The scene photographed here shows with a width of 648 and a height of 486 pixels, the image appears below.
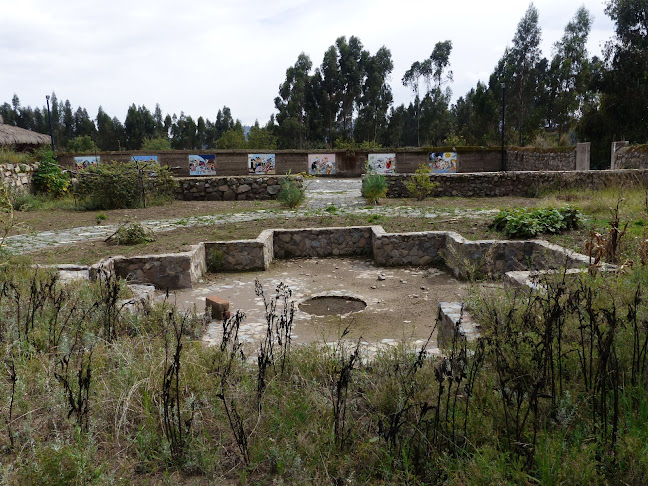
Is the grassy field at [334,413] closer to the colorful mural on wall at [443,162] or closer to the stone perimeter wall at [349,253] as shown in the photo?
the stone perimeter wall at [349,253]

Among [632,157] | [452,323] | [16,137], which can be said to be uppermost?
[16,137]

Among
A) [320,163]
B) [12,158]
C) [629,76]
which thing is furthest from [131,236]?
[629,76]

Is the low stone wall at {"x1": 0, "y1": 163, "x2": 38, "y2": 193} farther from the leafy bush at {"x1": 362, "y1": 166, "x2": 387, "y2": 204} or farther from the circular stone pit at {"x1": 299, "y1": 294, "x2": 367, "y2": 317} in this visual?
the circular stone pit at {"x1": 299, "y1": 294, "x2": 367, "y2": 317}

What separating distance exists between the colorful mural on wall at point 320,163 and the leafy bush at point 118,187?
1134cm

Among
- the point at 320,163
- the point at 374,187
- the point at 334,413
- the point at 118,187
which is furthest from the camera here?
the point at 320,163

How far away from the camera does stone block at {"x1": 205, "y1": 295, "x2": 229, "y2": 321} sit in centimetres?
Answer: 546

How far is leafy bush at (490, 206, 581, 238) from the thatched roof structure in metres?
19.3

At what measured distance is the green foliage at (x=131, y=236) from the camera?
8586mm

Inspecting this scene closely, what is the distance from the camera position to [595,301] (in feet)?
11.5

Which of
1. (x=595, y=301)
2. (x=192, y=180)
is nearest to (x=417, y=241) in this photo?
(x=595, y=301)

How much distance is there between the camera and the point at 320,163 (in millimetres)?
25344

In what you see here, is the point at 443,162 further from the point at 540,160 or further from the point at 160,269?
the point at 160,269

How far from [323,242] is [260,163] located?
17.2 m

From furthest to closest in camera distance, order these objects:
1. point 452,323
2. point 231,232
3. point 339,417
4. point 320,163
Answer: point 320,163
point 231,232
point 452,323
point 339,417
